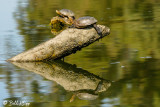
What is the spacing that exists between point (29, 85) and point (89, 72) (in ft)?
4.52

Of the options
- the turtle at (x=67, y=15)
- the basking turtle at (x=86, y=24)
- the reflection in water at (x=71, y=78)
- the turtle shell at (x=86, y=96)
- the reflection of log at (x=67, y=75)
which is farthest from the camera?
the turtle at (x=67, y=15)

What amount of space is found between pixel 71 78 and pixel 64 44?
50.5 inches

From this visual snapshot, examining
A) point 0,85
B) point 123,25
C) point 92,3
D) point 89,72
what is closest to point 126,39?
point 123,25

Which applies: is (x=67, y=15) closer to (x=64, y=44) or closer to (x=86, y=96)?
(x=64, y=44)

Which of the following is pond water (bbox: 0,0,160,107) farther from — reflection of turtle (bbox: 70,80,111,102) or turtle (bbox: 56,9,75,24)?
turtle (bbox: 56,9,75,24)

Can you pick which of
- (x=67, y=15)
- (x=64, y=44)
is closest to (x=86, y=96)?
(x=64, y=44)

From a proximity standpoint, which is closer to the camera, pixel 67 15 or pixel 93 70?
pixel 93 70

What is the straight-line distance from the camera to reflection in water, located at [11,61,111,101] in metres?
7.54

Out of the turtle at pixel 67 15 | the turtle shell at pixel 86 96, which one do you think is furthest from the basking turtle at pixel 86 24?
the turtle at pixel 67 15

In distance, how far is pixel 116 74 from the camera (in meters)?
8.38

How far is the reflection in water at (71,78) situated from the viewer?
7543mm

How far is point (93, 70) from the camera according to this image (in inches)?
351

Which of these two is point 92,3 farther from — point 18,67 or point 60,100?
point 60,100

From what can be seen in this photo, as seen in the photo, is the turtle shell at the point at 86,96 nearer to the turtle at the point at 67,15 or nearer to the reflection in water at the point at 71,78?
the reflection in water at the point at 71,78
